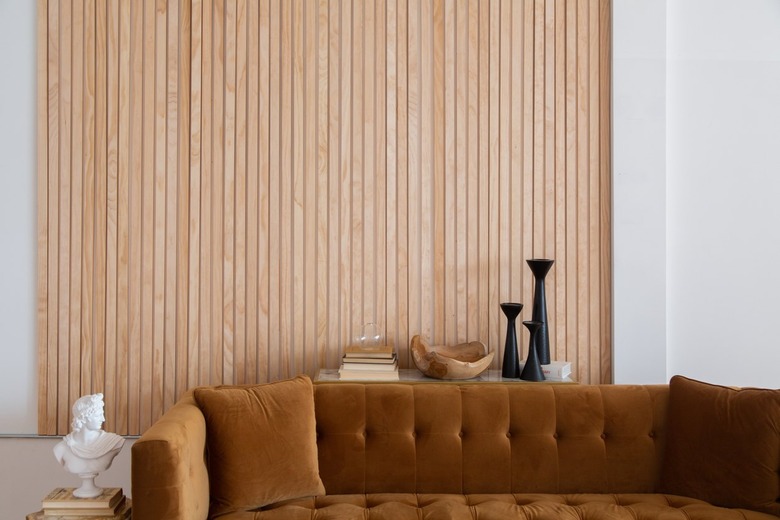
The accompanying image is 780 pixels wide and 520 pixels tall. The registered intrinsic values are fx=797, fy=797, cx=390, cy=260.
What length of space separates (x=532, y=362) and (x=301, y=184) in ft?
4.52

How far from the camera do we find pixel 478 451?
3311 mm

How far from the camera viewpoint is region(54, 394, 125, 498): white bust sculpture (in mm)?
3016

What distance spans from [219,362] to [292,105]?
1291mm

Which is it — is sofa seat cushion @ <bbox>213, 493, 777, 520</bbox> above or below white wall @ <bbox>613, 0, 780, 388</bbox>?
below

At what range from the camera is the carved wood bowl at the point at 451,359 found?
11.6 feet

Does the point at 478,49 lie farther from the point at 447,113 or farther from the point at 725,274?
the point at 725,274

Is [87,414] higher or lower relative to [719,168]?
lower

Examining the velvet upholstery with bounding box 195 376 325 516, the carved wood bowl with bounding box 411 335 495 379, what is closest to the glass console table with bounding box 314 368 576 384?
the carved wood bowl with bounding box 411 335 495 379

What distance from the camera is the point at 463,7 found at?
3.86m

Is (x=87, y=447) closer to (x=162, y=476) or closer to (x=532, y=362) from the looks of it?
(x=162, y=476)

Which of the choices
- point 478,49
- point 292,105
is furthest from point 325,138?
point 478,49

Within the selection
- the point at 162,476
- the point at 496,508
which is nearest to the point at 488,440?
the point at 496,508

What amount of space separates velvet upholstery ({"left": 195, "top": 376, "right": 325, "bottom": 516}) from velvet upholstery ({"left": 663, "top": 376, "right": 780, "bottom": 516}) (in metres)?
1.45

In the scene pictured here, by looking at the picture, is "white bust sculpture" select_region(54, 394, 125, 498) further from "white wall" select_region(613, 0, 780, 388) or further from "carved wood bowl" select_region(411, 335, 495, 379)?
"white wall" select_region(613, 0, 780, 388)
